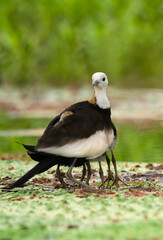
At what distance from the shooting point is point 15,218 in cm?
503

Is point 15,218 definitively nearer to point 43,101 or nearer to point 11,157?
point 11,157

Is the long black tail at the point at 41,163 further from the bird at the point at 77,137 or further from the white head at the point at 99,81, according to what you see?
the white head at the point at 99,81

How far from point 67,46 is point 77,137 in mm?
29408

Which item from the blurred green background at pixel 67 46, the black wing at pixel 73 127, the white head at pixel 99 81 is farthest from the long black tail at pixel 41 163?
the blurred green background at pixel 67 46

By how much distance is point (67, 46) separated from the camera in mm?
35219

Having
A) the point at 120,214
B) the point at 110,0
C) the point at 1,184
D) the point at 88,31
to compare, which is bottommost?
the point at 120,214

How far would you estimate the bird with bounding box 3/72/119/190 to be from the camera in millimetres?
6113

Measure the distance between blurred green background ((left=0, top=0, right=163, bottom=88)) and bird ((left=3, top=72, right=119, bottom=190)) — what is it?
86.7ft

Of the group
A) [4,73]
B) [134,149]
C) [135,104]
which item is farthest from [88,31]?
[134,149]

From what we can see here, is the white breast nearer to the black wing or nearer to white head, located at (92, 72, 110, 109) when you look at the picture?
the black wing

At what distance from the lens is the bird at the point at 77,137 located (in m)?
6.11

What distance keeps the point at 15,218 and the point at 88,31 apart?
31.6 metres

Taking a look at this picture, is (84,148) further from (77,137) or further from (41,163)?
(41,163)

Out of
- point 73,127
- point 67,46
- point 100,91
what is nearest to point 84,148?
point 73,127
